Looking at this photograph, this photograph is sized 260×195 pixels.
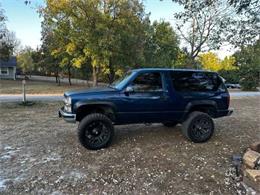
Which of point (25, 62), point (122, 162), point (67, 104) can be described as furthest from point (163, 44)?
point (25, 62)

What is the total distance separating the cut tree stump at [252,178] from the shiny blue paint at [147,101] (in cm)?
232

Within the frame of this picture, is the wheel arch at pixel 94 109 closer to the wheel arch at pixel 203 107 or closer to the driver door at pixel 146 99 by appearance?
the driver door at pixel 146 99

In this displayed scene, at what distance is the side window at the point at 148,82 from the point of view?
633 cm

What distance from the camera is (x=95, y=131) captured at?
5.99 metres

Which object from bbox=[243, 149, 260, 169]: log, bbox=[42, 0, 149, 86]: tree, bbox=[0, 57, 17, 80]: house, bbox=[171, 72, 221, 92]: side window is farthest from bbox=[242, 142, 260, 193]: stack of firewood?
bbox=[0, 57, 17, 80]: house

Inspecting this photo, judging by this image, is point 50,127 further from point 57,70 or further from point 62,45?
point 57,70

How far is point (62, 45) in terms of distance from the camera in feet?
83.0

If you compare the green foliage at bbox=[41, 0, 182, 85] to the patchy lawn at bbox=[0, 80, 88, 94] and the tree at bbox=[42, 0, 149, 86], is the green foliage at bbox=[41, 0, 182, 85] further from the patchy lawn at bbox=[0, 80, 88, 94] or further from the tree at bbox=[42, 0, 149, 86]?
the patchy lawn at bbox=[0, 80, 88, 94]

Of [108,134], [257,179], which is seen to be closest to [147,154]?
[108,134]

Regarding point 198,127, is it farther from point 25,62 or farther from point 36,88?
point 25,62

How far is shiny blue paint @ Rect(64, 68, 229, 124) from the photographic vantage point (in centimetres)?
601

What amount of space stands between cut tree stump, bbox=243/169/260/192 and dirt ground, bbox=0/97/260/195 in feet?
0.87

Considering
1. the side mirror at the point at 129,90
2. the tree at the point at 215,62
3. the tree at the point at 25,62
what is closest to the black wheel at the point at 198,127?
the side mirror at the point at 129,90

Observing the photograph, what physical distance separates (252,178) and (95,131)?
3.19 meters
